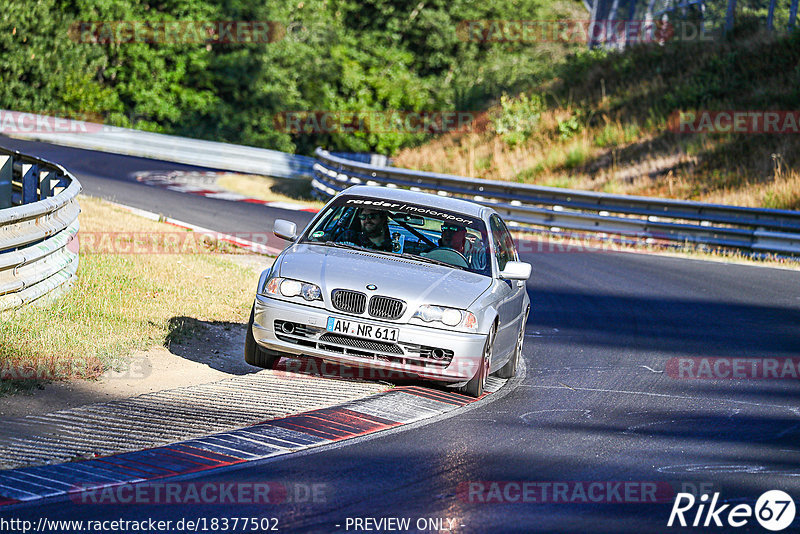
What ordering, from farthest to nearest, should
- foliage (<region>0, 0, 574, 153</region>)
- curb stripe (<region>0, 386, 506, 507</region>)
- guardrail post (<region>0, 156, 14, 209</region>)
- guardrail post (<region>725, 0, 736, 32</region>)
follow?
foliage (<region>0, 0, 574, 153</region>)
guardrail post (<region>725, 0, 736, 32</region>)
guardrail post (<region>0, 156, 14, 209</region>)
curb stripe (<region>0, 386, 506, 507</region>)

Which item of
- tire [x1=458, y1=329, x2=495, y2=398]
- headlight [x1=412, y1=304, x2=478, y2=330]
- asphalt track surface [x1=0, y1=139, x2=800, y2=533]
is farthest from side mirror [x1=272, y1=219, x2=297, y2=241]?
asphalt track surface [x1=0, y1=139, x2=800, y2=533]

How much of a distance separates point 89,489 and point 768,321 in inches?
385

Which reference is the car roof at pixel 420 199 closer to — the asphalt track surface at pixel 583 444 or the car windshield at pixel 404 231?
the car windshield at pixel 404 231

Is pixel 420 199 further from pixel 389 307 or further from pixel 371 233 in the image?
pixel 389 307

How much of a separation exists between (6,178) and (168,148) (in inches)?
828

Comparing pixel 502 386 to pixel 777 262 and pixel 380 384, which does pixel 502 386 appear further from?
pixel 777 262

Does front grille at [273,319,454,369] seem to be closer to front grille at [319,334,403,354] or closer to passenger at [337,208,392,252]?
front grille at [319,334,403,354]

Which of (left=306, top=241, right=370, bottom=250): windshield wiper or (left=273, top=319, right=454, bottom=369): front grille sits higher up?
(left=306, top=241, right=370, bottom=250): windshield wiper

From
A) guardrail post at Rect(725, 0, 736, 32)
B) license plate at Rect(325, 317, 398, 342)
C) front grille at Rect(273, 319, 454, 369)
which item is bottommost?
front grille at Rect(273, 319, 454, 369)

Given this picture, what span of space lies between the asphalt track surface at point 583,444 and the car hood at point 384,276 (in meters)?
0.92

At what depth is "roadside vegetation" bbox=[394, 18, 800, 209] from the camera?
2664 centimetres

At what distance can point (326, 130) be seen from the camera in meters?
53.4

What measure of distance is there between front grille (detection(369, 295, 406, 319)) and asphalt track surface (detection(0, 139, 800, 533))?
92cm

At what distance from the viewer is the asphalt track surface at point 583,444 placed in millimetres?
5426
